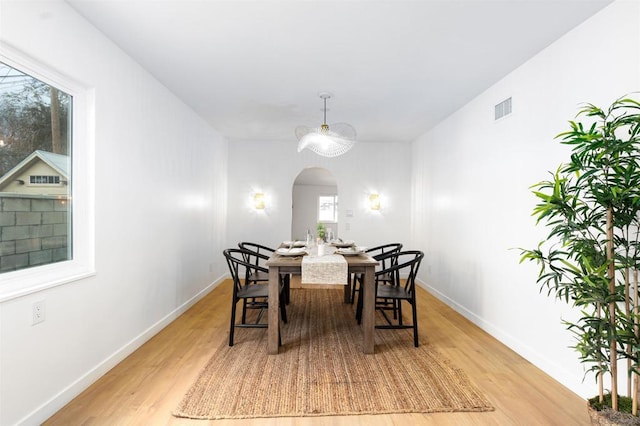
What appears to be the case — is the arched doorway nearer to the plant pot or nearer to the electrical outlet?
the electrical outlet

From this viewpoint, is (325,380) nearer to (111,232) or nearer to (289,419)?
(289,419)

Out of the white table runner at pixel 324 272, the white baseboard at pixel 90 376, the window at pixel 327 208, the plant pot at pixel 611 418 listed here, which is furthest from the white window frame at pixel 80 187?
the window at pixel 327 208

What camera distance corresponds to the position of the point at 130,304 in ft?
9.65

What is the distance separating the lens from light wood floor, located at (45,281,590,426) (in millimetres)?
2041

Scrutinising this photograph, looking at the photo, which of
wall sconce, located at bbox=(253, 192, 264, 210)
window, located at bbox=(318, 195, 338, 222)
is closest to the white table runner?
wall sconce, located at bbox=(253, 192, 264, 210)

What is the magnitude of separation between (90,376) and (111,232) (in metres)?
1.07

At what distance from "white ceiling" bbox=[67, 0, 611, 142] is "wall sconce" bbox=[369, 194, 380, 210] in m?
2.39

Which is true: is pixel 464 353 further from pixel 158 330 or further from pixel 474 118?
pixel 158 330

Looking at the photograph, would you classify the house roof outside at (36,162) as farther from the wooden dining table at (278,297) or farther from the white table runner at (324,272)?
the white table runner at (324,272)

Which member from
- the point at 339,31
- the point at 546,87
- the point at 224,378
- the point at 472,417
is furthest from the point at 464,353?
the point at 339,31

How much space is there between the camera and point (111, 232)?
8.79 ft

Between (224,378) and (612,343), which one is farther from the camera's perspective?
(224,378)

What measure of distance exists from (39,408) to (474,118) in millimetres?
4640

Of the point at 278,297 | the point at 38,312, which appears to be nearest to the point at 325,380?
the point at 278,297
